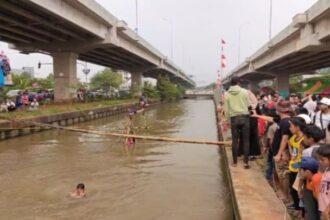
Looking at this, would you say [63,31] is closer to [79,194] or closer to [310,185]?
[79,194]

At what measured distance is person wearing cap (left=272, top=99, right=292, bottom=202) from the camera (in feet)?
21.5

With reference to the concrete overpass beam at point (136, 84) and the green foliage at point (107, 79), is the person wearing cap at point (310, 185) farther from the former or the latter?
the green foliage at point (107, 79)

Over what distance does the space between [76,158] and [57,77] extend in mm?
22640

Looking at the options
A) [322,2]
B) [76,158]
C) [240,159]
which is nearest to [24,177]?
[76,158]

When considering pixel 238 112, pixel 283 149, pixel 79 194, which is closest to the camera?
pixel 283 149

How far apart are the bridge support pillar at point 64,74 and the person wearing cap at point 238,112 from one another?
28.1 m

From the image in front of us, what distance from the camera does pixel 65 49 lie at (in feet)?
114

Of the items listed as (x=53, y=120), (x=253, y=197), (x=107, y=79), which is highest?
(x=107, y=79)

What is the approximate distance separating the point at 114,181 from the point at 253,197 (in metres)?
4.49

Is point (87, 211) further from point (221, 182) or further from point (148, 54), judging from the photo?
point (148, 54)

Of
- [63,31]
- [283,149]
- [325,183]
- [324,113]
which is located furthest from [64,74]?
[325,183]

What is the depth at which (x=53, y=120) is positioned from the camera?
23.5 m

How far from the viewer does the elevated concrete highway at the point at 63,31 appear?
930 inches

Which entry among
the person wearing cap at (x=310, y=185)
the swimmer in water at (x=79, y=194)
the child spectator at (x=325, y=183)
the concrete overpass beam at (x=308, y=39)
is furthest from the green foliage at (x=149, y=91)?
the child spectator at (x=325, y=183)
